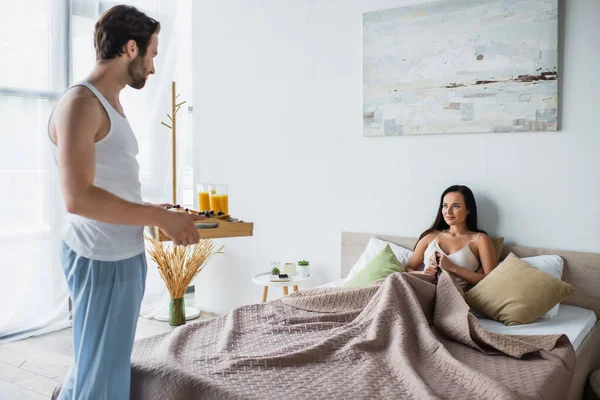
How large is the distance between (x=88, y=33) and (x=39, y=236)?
5.01ft

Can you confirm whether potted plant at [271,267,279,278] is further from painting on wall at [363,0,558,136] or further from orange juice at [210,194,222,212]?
orange juice at [210,194,222,212]

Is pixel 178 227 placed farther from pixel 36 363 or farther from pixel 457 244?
pixel 36 363

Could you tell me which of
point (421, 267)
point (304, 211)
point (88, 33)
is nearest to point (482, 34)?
point (421, 267)

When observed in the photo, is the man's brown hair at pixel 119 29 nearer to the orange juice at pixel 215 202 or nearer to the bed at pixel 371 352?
the orange juice at pixel 215 202

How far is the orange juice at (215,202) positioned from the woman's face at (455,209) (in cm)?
153

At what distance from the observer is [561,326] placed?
259cm

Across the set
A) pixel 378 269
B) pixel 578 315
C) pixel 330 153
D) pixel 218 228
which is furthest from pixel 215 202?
pixel 578 315

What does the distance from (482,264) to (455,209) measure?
331mm

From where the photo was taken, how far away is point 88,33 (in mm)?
4148

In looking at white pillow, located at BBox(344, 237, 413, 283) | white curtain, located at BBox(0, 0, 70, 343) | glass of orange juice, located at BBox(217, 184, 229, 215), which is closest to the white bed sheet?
white pillow, located at BBox(344, 237, 413, 283)

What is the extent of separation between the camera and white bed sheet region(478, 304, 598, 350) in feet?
8.19

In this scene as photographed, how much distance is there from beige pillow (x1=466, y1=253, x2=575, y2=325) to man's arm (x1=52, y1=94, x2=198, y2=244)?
5.94 ft

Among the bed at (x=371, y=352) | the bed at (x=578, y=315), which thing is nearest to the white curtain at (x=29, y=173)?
the bed at (x=371, y=352)

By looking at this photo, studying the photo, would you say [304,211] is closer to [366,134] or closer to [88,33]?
[366,134]
